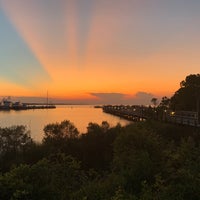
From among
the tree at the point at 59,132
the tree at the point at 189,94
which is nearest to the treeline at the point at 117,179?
the tree at the point at 59,132

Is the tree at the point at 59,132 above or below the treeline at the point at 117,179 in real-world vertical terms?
below

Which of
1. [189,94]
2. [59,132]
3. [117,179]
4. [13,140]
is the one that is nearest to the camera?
[117,179]

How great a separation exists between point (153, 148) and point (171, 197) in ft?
46.0

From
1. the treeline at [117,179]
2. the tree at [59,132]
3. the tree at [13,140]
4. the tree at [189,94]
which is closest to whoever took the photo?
the treeline at [117,179]

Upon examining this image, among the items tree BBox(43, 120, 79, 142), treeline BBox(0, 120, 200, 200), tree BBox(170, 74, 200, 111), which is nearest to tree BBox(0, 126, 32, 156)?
tree BBox(43, 120, 79, 142)

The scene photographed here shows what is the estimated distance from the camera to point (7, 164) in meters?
30.4

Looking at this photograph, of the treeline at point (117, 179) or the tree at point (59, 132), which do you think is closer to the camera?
the treeline at point (117, 179)

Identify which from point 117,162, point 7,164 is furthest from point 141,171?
point 7,164

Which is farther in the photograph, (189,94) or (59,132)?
(189,94)

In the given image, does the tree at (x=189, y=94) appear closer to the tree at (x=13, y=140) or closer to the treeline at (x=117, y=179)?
the tree at (x=13, y=140)

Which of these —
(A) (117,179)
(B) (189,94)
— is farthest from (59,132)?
(B) (189,94)

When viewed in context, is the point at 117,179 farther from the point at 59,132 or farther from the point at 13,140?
the point at 59,132

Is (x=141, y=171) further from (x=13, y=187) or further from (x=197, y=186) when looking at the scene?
(x=13, y=187)

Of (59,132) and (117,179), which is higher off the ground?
(117,179)
